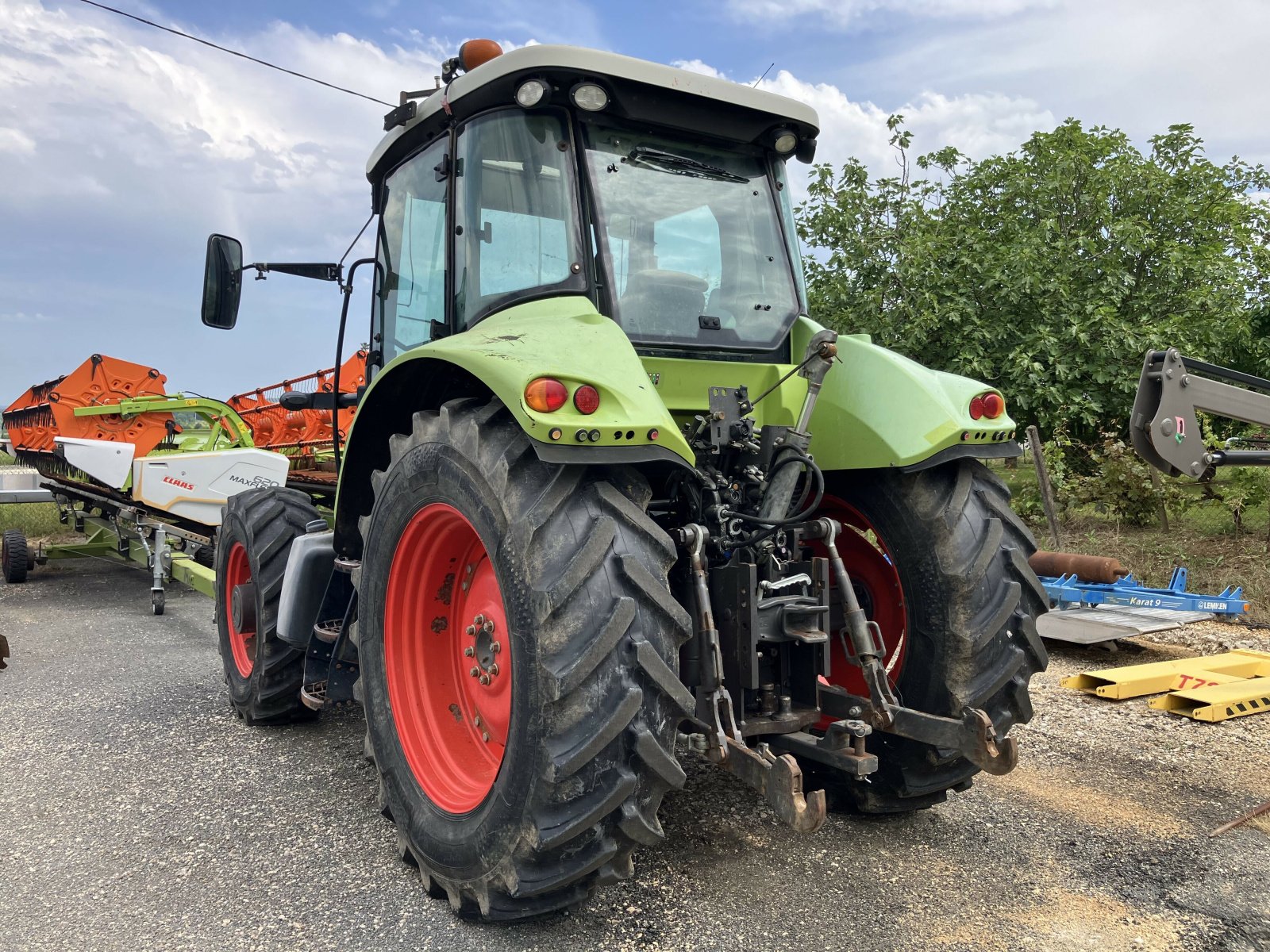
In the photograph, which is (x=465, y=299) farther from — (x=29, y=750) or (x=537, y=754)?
(x=29, y=750)

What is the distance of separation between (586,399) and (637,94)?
125cm

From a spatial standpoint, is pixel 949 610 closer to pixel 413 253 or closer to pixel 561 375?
pixel 561 375

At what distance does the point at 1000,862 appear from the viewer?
298 cm

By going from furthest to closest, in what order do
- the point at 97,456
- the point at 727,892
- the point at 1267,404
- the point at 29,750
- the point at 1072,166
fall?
1. the point at 1072,166
2. the point at 97,456
3. the point at 29,750
4. the point at 1267,404
5. the point at 727,892

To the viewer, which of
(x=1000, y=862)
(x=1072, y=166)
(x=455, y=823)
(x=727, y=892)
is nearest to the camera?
(x=455, y=823)

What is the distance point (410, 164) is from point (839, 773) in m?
2.84

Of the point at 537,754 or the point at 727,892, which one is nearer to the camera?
the point at 537,754

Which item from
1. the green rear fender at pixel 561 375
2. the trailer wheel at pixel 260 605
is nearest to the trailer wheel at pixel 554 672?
the green rear fender at pixel 561 375

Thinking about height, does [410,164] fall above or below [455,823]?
above

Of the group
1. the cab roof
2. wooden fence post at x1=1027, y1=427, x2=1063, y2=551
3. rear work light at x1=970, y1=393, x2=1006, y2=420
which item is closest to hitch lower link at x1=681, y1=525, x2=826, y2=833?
rear work light at x1=970, y1=393, x2=1006, y2=420

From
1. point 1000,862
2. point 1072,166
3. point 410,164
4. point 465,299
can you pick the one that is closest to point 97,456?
point 410,164

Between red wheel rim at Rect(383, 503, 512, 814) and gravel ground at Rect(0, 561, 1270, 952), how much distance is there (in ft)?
1.27

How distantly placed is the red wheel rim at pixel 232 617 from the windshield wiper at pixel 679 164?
2736 millimetres

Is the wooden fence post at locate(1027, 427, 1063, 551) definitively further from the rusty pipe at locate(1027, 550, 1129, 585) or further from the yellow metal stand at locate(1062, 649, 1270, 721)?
the yellow metal stand at locate(1062, 649, 1270, 721)
